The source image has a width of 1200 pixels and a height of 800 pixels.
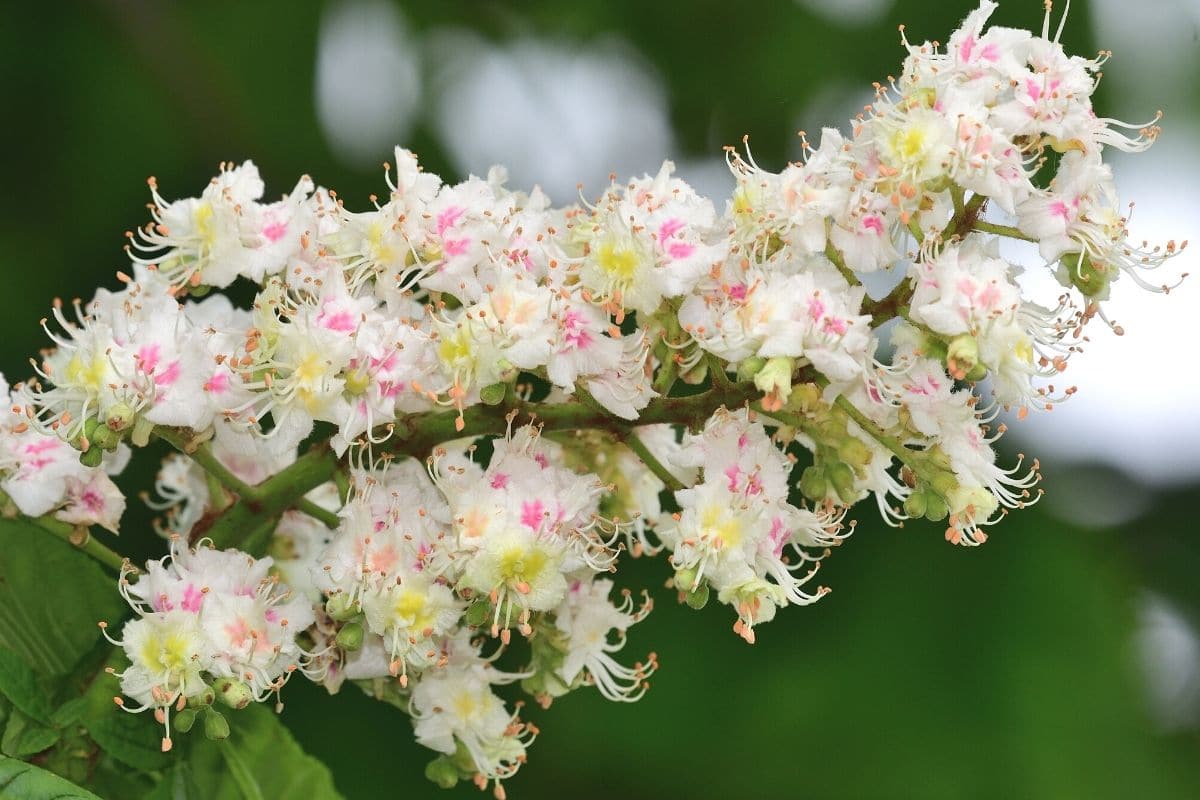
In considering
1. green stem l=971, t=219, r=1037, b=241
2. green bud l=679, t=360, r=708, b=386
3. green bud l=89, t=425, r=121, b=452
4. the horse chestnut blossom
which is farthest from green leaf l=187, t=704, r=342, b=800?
→ green stem l=971, t=219, r=1037, b=241

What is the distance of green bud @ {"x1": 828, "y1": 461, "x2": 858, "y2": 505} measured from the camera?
1.25m

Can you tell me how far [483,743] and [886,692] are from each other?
1208mm

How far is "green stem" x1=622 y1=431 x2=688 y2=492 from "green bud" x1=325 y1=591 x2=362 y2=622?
282 mm

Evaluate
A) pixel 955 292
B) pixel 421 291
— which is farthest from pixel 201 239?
pixel 955 292

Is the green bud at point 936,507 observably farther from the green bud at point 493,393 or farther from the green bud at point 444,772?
the green bud at point 444,772

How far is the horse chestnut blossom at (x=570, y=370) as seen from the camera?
3.83ft

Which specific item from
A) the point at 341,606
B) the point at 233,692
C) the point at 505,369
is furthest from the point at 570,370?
the point at 233,692

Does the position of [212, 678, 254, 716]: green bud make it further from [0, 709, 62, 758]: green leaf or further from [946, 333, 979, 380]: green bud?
[946, 333, 979, 380]: green bud

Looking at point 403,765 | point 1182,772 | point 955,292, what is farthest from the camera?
point 1182,772

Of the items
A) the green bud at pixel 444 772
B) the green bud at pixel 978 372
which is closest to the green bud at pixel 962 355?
the green bud at pixel 978 372

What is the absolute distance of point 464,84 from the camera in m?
2.69

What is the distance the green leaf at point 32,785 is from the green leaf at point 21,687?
0.45 feet

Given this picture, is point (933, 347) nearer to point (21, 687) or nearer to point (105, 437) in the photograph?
point (105, 437)

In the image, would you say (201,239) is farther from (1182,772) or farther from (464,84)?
(1182,772)
